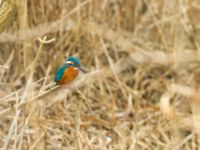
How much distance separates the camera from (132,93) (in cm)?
269

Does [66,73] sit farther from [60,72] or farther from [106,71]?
[106,71]

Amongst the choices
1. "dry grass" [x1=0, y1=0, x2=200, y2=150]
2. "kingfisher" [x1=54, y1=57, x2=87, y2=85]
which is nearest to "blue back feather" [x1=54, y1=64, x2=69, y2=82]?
"kingfisher" [x1=54, y1=57, x2=87, y2=85]

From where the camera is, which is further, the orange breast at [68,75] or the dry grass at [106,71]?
the dry grass at [106,71]

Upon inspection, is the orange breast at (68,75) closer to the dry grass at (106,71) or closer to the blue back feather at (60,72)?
the blue back feather at (60,72)

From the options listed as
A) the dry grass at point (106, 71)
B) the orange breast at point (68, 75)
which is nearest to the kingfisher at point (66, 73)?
the orange breast at point (68, 75)

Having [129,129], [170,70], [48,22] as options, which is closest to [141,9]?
[170,70]

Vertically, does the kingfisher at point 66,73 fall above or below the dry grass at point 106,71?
above

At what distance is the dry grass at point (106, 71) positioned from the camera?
2299 millimetres

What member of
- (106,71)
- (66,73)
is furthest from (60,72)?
(106,71)

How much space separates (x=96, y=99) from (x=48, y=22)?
1.43 feet

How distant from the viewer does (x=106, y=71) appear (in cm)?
216

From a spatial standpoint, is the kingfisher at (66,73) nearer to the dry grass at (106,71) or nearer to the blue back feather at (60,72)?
the blue back feather at (60,72)

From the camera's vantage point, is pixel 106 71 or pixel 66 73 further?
pixel 106 71

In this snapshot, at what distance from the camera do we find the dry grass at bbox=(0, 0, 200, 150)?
2299 millimetres
